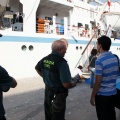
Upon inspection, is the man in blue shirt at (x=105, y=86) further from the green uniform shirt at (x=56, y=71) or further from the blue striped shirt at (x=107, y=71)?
the green uniform shirt at (x=56, y=71)

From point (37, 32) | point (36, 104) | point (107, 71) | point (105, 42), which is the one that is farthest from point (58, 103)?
point (37, 32)

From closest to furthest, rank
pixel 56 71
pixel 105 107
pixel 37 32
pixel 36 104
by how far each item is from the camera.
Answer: pixel 105 107
pixel 56 71
pixel 36 104
pixel 37 32

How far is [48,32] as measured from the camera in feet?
43.7

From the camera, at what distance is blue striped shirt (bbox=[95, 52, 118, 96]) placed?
3023 millimetres

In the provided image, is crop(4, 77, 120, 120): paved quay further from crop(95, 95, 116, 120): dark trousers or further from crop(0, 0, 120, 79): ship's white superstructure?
crop(0, 0, 120, 79): ship's white superstructure

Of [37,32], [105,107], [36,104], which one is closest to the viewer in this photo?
[105,107]

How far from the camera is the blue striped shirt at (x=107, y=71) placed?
302 centimetres

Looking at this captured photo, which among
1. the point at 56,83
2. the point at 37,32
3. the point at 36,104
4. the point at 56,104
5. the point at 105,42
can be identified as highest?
the point at 37,32

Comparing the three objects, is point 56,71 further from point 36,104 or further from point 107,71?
point 36,104

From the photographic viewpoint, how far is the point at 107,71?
308cm

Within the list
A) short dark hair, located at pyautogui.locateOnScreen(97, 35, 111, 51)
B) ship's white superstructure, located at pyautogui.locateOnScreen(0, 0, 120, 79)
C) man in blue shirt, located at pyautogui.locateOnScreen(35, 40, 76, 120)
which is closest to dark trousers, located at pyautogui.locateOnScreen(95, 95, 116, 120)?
man in blue shirt, located at pyautogui.locateOnScreen(35, 40, 76, 120)

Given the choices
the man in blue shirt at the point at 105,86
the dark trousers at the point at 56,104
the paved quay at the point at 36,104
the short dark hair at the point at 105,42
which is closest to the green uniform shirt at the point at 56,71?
the dark trousers at the point at 56,104

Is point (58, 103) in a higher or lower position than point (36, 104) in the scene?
higher

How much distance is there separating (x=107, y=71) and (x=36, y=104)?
3.61 m
